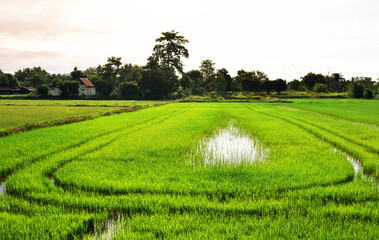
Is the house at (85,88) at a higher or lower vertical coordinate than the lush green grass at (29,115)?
higher

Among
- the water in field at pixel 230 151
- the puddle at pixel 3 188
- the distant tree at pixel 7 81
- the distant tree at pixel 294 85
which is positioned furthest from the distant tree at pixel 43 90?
the distant tree at pixel 294 85

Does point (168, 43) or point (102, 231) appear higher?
point (168, 43)

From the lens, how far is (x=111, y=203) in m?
3.67

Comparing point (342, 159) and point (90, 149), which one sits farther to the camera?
point (90, 149)

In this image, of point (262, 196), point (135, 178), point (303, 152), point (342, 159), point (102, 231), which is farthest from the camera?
point (303, 152)

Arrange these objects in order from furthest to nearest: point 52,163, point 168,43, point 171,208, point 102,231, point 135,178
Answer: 1. point 168,43
2. point 52,163
3. point 135,178
4. point 171,208
5. point 102,231

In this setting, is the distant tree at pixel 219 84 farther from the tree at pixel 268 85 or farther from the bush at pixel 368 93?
the bush at pixel 368 93

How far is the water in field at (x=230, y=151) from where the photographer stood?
244 inches

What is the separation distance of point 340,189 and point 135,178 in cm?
388

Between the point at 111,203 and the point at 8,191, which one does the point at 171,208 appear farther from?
the point at 8,191

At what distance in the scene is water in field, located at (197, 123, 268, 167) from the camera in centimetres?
620

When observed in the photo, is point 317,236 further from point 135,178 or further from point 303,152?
point 303,152

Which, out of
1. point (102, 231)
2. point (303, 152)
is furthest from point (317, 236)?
point (303, 152)

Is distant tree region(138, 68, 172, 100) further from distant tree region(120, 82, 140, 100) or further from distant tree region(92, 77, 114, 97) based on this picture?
distant tree region(92, 77, 114, 97)
